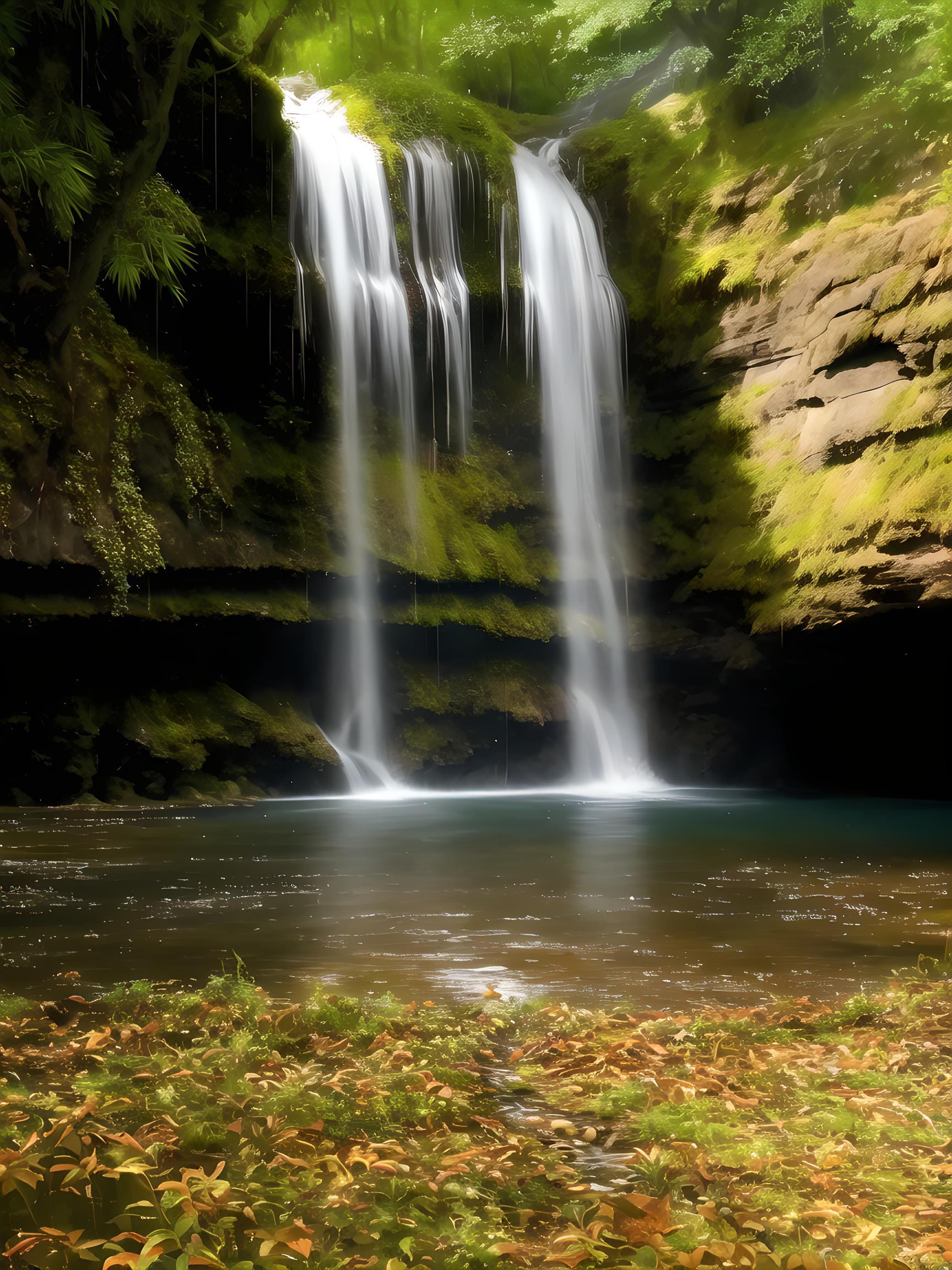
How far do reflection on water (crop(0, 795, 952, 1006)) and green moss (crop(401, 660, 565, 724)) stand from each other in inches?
241

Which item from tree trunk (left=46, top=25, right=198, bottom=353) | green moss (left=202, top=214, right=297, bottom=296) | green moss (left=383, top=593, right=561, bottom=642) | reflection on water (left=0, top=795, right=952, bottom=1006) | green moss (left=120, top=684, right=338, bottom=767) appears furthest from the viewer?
green moss (left=383, top=593, right=561, bottom=642)

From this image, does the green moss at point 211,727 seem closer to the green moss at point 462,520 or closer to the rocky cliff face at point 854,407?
the green moss at point 462,520

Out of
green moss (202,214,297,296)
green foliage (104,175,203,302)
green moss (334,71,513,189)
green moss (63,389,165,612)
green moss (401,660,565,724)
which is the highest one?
green moss (334,71,513,189)

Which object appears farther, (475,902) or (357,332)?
(357,332)

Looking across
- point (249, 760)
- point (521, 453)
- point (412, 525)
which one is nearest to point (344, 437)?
point (412, 525)

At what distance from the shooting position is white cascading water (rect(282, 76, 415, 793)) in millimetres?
19703

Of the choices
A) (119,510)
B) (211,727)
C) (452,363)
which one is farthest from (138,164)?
(211,727)

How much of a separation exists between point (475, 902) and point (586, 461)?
1504cm

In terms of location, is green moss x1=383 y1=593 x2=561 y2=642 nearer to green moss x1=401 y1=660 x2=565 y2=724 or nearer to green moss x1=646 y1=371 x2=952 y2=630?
green moss x1=401 y1=660 x2=565 y2=724

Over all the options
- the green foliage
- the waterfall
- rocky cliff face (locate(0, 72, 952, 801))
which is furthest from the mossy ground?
the waterfall

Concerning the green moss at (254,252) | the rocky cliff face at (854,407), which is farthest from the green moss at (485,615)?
the green moss at (254,252)

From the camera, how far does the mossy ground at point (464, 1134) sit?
8.91 ft

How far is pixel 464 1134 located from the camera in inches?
138

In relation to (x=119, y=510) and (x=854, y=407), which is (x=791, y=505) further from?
(x=119, y=510)
